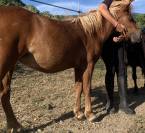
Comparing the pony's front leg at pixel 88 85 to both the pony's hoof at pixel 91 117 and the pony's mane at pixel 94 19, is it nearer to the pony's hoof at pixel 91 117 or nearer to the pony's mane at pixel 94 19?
the pony's hoof at pixel 91 117

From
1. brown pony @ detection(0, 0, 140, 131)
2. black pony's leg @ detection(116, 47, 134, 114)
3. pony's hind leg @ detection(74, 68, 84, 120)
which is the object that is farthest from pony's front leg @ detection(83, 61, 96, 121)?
black pony's leg @ detection(116, 47, 134, 114)

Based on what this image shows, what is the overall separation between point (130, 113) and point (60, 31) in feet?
6.91

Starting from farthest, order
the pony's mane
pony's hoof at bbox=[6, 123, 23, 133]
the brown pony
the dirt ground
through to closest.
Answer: the pony's mane
the dirt ground
pony's hoof at bbox=[6, 123, 23, 133]
the brown pony

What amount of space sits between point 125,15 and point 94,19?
58 centimetres

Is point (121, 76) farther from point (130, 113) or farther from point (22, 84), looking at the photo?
point (22, 84)

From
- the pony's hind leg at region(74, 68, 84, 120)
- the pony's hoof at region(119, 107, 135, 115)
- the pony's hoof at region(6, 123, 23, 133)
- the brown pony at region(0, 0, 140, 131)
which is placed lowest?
the pony's hoof at region(119, 107, 135, 115)

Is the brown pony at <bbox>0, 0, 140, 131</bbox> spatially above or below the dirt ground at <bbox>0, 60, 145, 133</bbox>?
above

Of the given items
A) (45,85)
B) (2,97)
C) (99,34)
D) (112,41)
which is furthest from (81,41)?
(45,85)

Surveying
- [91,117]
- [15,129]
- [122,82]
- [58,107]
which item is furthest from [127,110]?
[15,129]

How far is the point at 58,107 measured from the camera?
8273mm

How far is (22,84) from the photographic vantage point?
10.2 m

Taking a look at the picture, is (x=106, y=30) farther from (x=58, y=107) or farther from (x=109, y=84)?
(x=58, y=107)

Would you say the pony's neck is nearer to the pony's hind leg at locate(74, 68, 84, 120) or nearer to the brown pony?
the brown pony

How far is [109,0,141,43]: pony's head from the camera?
7612 mm
